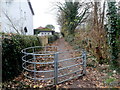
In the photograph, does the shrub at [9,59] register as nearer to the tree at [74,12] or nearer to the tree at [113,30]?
the tree at [113,30]

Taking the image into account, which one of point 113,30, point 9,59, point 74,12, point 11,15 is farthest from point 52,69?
point 74,12

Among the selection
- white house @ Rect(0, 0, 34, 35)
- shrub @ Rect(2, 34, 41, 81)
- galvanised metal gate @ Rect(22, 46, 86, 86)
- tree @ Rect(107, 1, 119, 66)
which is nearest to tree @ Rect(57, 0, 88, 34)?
white house @ Rect(0, 0, 34, 35)

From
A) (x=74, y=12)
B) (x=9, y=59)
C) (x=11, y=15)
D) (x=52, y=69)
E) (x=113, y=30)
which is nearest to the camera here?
(x=9, y=59)

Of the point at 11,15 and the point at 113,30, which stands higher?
the point at 11,15

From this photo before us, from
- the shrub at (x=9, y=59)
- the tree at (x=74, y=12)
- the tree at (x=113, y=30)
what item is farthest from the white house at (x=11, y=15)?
the tree at (x=113, y=30)

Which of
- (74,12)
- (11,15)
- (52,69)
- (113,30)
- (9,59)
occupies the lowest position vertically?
(52,69)

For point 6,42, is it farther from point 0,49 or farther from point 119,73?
point 119,73

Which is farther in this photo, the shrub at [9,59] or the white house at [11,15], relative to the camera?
the white house at [11,15]

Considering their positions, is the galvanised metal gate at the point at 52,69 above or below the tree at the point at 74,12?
below

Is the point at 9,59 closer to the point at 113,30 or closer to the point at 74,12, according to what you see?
the point at 113,30

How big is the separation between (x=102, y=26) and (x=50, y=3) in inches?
601

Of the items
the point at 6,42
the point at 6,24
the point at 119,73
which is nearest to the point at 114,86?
the point at 119,73

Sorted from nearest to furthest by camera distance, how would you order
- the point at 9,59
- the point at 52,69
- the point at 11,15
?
the point at 9,59 → the point at 52,69 → the point at 11,15

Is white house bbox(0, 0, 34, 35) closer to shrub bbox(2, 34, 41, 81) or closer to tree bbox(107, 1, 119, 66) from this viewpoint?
shrub bbox(2, 34, 41, 81)
